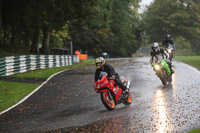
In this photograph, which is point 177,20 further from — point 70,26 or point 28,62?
point 28,62

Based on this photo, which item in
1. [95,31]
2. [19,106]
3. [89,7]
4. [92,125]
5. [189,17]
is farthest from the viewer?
[189,17]

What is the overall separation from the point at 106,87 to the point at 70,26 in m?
52.8

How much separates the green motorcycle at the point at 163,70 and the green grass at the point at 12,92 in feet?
19.7

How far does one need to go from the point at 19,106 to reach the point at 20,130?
12.8 feet

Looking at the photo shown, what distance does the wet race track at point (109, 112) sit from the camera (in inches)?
316

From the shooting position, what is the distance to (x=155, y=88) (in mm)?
14133

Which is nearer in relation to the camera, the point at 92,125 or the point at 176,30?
the point at 92,125

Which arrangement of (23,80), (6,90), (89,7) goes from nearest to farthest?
(6,90), (23,80), (89,7)

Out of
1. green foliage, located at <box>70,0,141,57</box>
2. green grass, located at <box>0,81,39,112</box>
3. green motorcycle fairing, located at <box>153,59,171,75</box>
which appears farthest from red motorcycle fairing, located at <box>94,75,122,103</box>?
green foliage, located at <box>70,0,141,57</box>

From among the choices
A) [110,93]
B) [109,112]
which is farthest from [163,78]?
[109,112]

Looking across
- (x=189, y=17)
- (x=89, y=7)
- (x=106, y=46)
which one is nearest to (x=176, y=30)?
(x=189, y=17)

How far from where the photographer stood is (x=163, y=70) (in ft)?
50.6

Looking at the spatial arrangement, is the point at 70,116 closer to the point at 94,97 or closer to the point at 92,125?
the point at 92,125

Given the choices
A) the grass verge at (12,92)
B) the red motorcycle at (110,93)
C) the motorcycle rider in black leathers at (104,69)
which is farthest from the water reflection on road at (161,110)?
the grass verge at (12,92)
